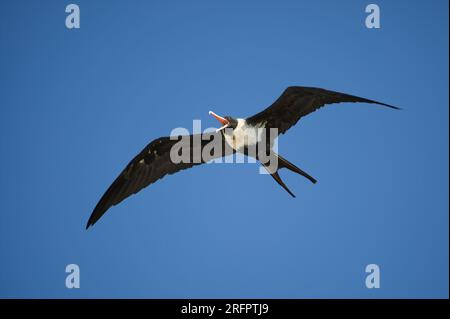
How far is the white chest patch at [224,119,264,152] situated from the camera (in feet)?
20.6

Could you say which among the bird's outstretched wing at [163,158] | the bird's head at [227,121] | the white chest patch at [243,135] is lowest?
the bird's outstretched wing at [163,158]

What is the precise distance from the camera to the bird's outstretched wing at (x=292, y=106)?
20.1ft

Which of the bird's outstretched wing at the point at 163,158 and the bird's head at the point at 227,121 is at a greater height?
the bird's head at the point at 227,121

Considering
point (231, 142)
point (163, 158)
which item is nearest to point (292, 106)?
point (231, 142)

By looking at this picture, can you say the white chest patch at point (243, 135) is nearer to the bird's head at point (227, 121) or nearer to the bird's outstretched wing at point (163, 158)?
the bird's head at point (227, 121)

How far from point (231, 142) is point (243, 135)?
0.46 feet

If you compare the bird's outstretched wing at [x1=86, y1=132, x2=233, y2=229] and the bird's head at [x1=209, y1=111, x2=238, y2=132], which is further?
the bird's outstretched wing at [x1=86, y1=132, x2=233, y2=229]

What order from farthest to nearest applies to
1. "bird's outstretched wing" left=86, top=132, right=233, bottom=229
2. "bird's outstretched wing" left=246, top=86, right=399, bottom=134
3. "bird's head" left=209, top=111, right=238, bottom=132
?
"bird's outstretched wing" left=86, top=132, right=233, bottom=229, "bird's head" left=209, top=111, right=238, bottom=132, "bird's outstretched wing" left=246, top=86, right=399, bottom=134

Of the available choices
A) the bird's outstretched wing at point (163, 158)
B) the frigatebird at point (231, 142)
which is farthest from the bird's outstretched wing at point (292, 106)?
the bird's outstretched wing at point (163, 158)

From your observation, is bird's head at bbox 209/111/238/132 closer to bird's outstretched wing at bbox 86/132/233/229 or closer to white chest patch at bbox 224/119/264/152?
white chest patch at bbox 224/119/264/152

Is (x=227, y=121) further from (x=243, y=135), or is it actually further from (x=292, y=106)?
(x=292, y=106)

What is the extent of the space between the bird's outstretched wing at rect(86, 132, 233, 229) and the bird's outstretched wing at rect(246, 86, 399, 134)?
1.71 ft

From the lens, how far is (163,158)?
21.4 ft

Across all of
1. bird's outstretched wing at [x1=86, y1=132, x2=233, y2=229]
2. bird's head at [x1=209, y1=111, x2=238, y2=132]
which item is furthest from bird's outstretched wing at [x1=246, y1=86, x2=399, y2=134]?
bird's outstretched wing at [x1=86, y1=132, x2=233, y2=229]
